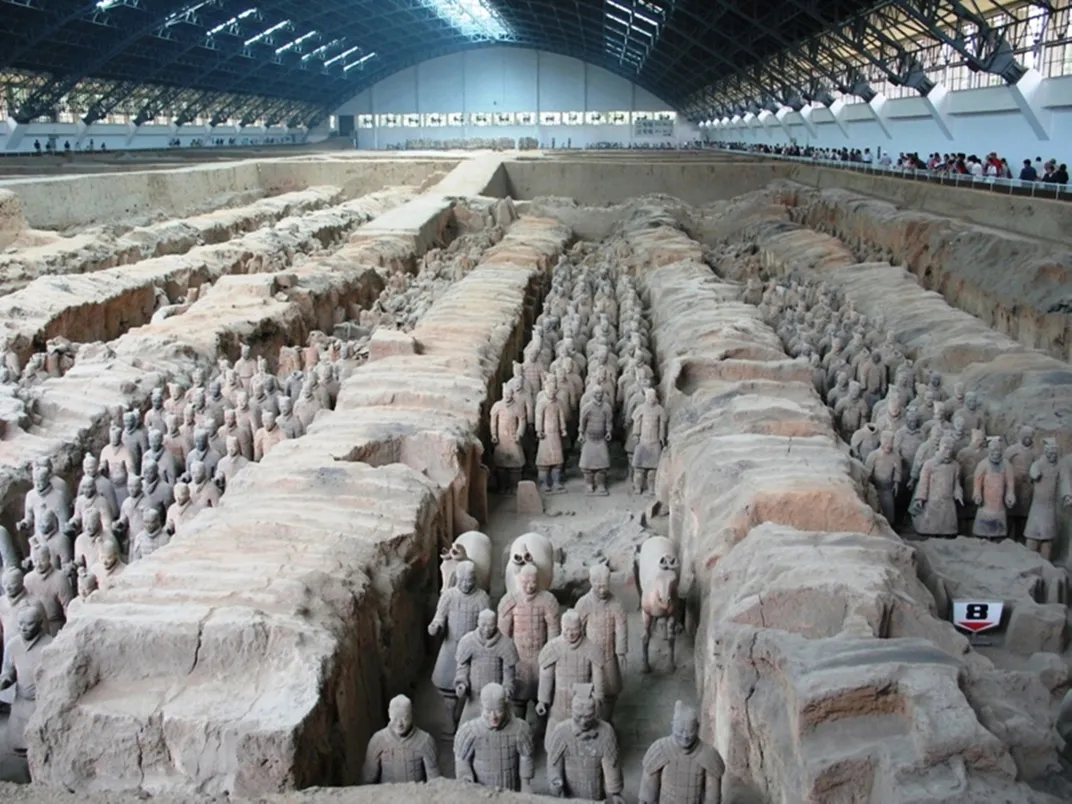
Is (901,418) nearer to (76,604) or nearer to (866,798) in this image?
(866,798)

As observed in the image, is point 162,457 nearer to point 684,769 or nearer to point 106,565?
point 106,565

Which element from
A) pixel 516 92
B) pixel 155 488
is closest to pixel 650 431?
pixel 155 488

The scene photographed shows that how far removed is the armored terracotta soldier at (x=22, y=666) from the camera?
4355 millimetres

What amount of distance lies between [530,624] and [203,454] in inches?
122

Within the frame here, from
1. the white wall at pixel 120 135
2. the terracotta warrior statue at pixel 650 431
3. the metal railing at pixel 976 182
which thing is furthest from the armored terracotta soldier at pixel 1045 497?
the white wall at pixel 120 135

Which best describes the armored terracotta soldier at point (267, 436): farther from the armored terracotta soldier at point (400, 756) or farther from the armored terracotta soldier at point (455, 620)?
the armored terracotta soldier at point (400, 756)

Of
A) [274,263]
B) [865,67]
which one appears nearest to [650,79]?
[865,67]

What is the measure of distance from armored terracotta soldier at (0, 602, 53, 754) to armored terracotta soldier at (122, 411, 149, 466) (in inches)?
91.4

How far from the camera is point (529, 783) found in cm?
364

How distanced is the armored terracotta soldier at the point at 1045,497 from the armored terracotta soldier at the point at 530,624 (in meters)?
3.18

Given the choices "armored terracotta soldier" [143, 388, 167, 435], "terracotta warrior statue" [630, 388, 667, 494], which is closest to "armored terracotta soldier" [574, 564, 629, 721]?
"terracotta warrior statue" [630, 388, 667, 494]

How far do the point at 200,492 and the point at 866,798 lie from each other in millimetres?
4274

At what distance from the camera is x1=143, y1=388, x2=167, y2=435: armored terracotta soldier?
7.12 metres

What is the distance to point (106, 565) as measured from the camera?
16.9 feet
